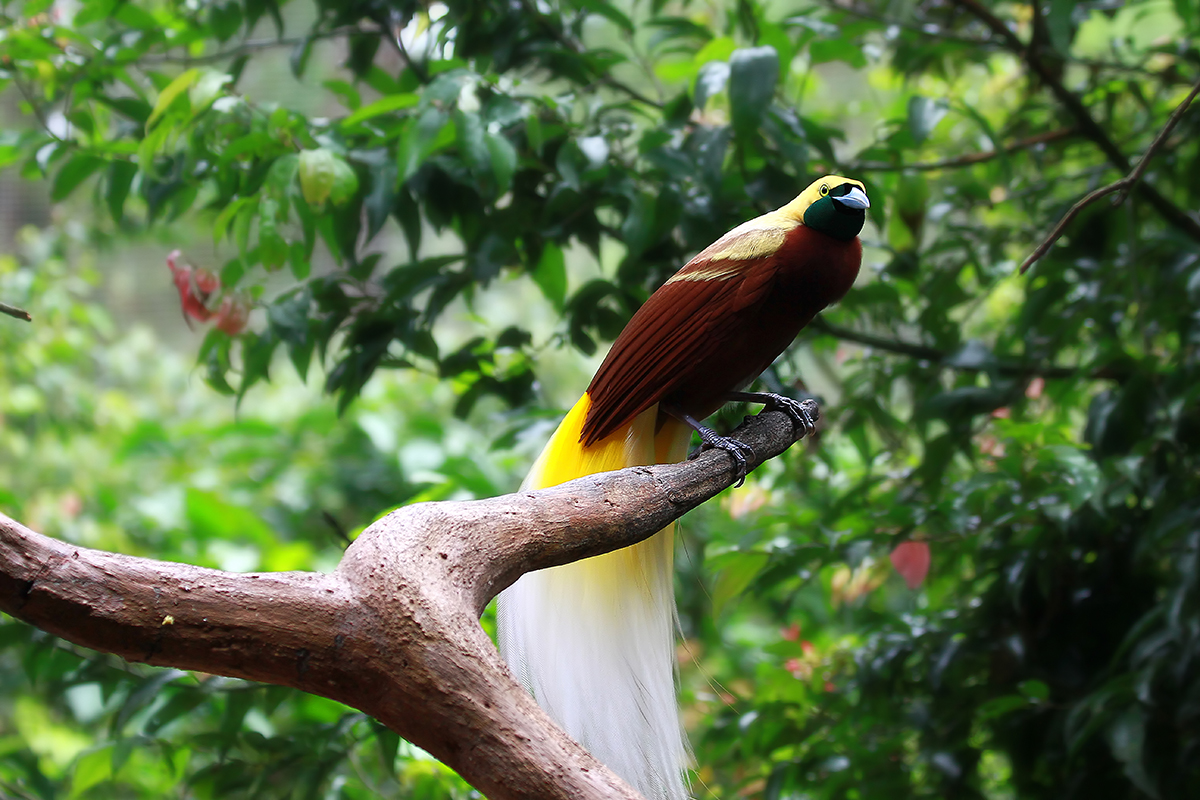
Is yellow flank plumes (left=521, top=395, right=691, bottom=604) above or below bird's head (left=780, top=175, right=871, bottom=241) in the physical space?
below

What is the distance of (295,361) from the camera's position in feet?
5.01

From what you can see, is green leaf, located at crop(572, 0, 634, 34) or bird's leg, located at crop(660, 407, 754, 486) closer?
bird's leg, located at crop(660, 407, 754, 486)

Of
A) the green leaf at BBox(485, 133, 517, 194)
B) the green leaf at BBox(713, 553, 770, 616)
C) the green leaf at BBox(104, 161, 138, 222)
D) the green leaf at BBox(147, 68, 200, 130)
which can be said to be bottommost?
the green leaf at BBox(713, 553, 770, 616)

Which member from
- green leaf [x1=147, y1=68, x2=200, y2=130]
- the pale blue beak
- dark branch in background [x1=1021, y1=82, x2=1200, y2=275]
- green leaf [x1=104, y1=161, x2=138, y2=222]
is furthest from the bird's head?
green leaf [x1=104, y1=161, x2=138, y2=222]

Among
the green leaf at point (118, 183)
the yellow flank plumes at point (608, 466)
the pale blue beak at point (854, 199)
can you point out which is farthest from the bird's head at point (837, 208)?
the green leaf at point (118, 183)

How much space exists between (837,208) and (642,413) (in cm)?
35

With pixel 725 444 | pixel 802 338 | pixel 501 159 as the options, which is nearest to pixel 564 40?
pixel 501 159

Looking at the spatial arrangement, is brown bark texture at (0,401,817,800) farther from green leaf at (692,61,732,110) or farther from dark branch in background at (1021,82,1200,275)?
green leaf at (692,61,732,110)

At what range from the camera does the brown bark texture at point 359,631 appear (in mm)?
697

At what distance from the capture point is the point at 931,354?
176 cm

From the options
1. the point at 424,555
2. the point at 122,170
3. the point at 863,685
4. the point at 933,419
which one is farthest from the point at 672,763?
the point at 122,170

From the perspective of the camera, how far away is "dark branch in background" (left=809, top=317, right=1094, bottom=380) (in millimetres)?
1659

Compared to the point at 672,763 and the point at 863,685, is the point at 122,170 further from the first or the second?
the point at 863,685

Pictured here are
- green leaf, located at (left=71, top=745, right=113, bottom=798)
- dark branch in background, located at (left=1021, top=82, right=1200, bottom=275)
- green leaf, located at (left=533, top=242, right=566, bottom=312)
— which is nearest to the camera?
dark branch in background, located at (left=1021, top=82, right=1200, bottom=275)
